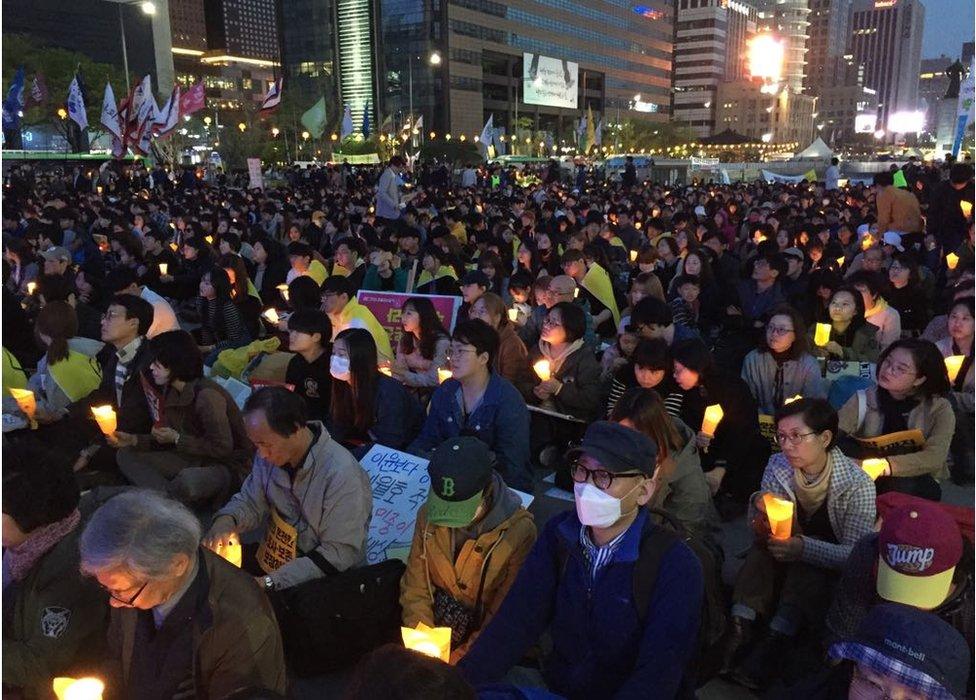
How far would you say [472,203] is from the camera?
63.5 ft

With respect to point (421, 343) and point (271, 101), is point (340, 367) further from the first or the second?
point (271, 101)

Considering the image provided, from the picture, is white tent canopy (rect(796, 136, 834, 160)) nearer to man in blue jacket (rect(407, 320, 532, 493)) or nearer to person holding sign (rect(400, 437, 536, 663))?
man in blue jacket (rect(407, 320, 532, 493))

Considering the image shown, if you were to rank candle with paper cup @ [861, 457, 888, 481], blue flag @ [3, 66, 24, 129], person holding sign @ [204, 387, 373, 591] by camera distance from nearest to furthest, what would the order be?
1. person holding sign @ [204, 387, 373, 591]
2. candle with paper cup @ [861, 457, 888, 481]
3. blue flag @ [3, 66, 24, 129]

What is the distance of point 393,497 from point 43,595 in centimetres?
203

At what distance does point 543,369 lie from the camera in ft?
18.6

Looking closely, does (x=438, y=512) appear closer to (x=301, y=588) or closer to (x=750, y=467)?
(x=301, y=588)

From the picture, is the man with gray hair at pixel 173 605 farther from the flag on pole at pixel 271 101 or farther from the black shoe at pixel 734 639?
the flag on pole at pixel 271 101

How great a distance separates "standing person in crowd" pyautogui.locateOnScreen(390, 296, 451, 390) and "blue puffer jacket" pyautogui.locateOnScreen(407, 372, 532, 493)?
4.48ft

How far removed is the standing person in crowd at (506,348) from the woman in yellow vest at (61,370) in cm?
313

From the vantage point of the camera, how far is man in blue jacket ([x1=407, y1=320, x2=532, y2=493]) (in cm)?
460

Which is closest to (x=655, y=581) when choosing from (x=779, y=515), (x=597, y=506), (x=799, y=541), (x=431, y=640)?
(x=597, y=506)

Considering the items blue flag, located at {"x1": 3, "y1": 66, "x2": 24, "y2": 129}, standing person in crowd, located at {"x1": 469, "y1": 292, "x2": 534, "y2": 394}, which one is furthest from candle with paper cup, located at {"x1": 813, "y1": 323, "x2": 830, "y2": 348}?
blue flag, located at {"x1": 3, "y1": 66, "x2": 24, "y2": 129}

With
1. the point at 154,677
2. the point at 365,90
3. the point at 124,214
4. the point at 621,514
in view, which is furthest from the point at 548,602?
the point at 365,90

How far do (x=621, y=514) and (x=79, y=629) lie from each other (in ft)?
6.85
